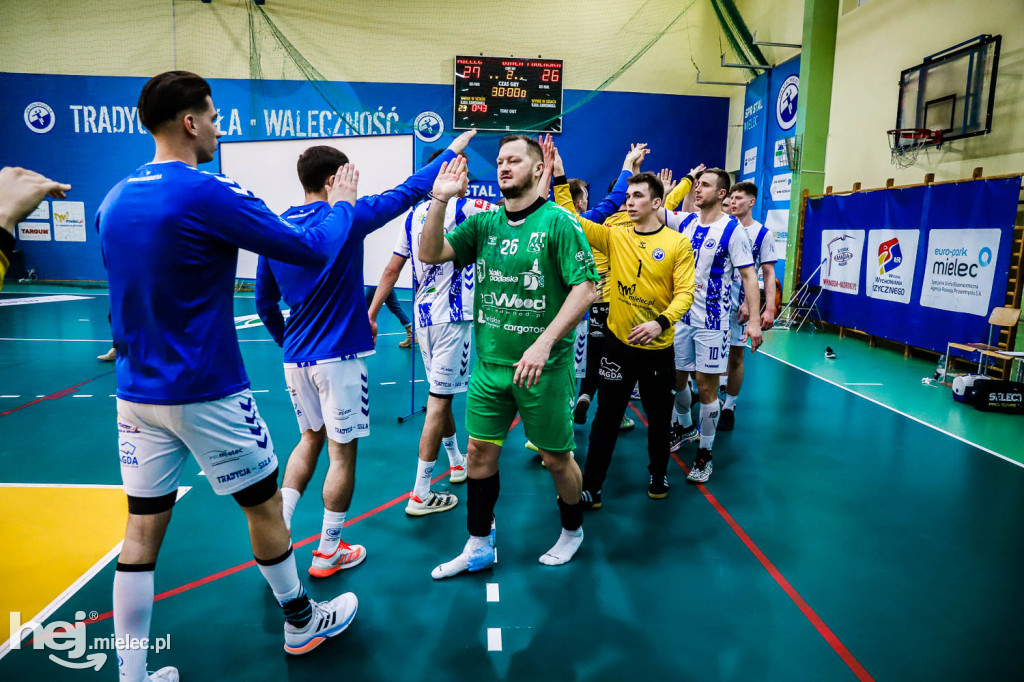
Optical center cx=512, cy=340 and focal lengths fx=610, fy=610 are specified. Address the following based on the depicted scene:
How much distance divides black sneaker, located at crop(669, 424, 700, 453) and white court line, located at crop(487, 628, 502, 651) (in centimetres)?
266

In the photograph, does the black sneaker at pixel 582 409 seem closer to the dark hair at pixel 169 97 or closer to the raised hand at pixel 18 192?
the dark hair at pixel 169 97

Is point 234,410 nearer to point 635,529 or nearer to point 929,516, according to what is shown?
point 635,529

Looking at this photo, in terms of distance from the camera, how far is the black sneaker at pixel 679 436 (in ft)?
16.1

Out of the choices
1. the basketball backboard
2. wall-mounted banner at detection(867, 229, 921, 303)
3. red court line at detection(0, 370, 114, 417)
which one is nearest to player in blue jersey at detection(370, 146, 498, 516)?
red court line at detection(0, 370, 114, 417)

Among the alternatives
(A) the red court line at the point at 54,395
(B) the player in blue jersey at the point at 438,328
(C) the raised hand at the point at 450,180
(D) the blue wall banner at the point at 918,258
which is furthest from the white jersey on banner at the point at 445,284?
(D) the blue wall banner at the point at 918,258

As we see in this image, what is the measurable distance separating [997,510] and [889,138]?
809 centimetres

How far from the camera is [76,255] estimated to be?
1612 cm

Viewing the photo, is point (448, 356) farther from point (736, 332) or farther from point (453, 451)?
point (736, 332)

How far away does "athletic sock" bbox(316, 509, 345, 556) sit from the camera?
2945 millimetres

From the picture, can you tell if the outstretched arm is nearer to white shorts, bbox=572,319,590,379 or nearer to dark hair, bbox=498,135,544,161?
dark hair, bbox=498,135,544,161

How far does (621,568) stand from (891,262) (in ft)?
28.5

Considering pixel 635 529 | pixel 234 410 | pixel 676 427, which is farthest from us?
pixel 676 427

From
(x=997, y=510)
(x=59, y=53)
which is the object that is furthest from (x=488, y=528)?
(x=59, y=53)

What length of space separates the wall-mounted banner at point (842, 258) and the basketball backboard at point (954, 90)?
1950 millimetres
